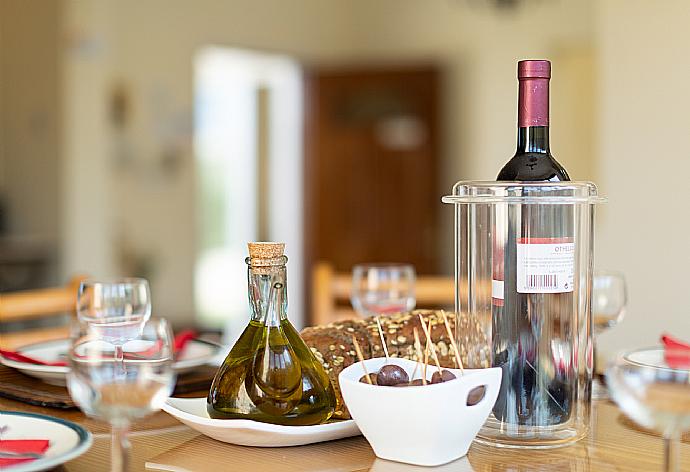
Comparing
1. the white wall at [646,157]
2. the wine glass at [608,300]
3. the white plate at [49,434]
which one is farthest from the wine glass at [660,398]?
the white wall at [646,157]

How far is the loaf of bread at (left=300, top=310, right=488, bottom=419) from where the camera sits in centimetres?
103

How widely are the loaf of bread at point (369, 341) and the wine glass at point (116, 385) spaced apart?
0.26 meters

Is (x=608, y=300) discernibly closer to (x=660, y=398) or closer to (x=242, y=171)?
(x=660, y=398)

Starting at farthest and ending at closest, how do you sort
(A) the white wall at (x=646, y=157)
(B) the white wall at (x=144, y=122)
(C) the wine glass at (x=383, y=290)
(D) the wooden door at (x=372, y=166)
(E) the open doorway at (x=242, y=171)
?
(E) the open doorway at (x=242, y=171)
(D) the wooden door at (x=372, y=166)
(B) the white wall at (x=144, y=122)
(A) the white wall at (x=646, y=157)
(C) the wine glass at (x=383, y=290)

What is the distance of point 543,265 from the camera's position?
0.93 meters

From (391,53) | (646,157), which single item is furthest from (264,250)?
(391,53)

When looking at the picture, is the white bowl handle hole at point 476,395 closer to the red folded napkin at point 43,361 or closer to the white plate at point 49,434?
the white plate at point 49,434

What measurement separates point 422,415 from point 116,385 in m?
0.28

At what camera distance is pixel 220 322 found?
19.2 feet

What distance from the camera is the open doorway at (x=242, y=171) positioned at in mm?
5684

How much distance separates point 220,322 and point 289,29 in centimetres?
185

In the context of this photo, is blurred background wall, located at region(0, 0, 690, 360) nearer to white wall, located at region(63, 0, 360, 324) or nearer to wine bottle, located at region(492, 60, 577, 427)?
white wall, located at region(63, 0, 360, 324)

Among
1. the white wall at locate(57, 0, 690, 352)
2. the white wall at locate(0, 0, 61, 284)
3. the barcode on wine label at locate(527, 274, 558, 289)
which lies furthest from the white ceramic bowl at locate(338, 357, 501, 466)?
the white wall at locate(0, 0, 61, 284)

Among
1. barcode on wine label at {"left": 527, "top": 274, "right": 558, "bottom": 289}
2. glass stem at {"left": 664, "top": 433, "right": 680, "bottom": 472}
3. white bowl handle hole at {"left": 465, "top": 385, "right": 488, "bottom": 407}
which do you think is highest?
barcode on wine label at {"left": 527, "top": 274, "right": 558, "bottom": 289}
